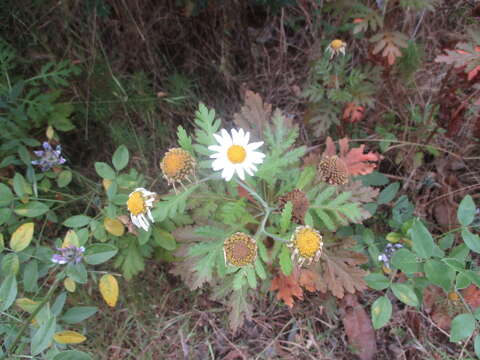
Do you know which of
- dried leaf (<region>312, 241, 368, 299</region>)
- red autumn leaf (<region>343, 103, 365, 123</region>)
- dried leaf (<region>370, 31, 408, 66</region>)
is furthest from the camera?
red autumn leaf (<region>343, 103, 365, 123</region>)

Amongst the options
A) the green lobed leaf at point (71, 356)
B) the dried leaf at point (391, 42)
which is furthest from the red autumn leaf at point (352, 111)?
the green lobed leaf at point (71, 356)

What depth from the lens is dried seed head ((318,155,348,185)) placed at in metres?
1.85

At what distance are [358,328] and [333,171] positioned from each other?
48.0 inches

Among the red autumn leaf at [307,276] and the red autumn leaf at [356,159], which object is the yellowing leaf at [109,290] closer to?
the red autumn leaf at [307,276]

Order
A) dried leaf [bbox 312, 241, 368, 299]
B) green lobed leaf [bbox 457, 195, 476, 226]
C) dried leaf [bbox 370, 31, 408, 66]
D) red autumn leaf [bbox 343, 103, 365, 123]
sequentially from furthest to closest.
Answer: red autumn leaf [bbox 343, 103, 365, 123]
dried leaf [bbox 370, 31, 408, 66]
dried leaf [bbox 312, 241, 368, 299]
green lobed leaf [bbox 457, 195, 476, 226]

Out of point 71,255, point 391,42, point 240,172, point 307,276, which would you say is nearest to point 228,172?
point 240,172

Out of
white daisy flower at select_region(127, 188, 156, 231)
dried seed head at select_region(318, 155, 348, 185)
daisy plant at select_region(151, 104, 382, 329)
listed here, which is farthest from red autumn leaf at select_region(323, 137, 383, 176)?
white daisy flower at select_region(127, 188, 156, 231)

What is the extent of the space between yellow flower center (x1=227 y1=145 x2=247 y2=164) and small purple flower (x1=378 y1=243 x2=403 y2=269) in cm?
116

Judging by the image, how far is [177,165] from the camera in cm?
159

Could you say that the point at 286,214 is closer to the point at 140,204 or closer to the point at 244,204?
the point at 244,204

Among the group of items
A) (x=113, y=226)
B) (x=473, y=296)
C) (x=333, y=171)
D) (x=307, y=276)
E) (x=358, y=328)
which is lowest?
(x=358, y=328)

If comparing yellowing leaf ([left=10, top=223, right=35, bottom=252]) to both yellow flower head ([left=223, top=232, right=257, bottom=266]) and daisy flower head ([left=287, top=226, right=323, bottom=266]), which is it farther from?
daisy flower head ([left=287, top=226, right=323, bottom=266])

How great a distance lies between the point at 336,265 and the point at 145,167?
1637 millimetres

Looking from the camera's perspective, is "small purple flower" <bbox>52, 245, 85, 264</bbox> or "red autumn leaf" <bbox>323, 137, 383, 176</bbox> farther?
"red autumn leaf" <bbox>323, 137, 383, 176</bbox>
